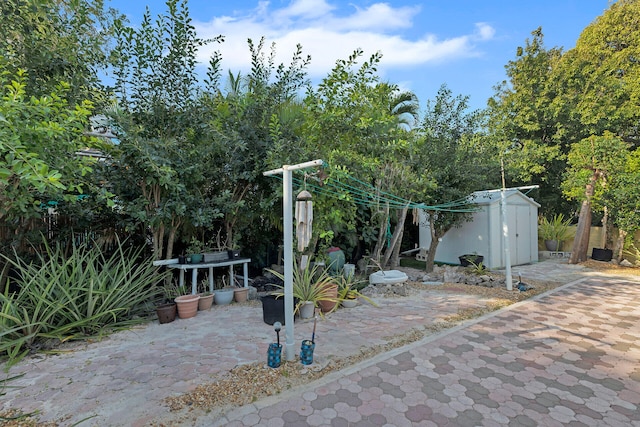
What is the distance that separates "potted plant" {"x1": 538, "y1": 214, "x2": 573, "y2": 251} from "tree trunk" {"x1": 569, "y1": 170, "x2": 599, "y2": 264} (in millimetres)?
2042

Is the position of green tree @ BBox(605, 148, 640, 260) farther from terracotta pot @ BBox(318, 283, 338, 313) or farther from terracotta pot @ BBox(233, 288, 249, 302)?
terracotta pot @ BBox(233, 288, 249, 302)

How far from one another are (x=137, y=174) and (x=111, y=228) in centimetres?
134

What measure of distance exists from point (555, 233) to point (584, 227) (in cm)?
239

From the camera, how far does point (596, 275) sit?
26.6 feet

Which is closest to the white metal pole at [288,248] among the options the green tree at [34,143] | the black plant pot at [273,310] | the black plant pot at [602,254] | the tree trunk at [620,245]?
the black plant pot at [273,310]

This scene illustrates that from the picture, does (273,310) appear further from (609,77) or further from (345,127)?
(609,77)

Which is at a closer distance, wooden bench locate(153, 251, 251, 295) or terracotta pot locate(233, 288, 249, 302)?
wooden bench locate(153, 251, 251, 295)

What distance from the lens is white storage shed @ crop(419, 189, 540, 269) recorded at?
934 centimetres

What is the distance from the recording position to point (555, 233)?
39.3ft

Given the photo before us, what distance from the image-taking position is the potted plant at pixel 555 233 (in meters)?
11.9

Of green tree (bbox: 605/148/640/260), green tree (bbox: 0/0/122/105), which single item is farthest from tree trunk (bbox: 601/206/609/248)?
green tree (bbox: 0/0/122/105)

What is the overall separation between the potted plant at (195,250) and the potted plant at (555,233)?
12.8m

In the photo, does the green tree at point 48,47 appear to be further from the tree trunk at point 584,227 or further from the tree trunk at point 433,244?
the tree trunk at point 584,227

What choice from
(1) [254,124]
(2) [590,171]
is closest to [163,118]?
(1) [254,124]
